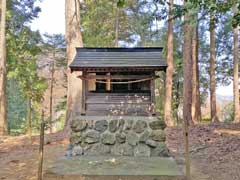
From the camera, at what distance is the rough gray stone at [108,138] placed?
8.54 metres

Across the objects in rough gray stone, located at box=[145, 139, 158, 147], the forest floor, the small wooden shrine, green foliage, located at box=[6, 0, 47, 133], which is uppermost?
green foliage, located at box=[6, 0, 47, 133]

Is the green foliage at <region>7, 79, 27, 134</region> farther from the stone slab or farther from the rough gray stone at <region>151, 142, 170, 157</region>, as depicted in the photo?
the stone slab

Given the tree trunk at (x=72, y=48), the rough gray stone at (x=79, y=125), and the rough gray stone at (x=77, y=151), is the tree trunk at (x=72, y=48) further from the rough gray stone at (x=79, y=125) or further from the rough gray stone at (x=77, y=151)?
the rough gray stone at (x=77, y=151)

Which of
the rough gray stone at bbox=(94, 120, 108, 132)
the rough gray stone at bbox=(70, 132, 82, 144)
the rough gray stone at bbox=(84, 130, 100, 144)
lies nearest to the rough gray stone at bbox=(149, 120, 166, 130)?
the rough gray stone at bbox=(94, 120, 108, 132)

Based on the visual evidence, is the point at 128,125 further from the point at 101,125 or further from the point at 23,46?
the point at 23,46

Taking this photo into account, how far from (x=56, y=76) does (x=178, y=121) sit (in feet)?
34.3

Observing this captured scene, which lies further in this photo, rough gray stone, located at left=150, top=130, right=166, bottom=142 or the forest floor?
rough gray stone, located at left=150, top=130, right=166, bottom=142

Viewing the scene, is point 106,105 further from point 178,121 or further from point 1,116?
point 178,121

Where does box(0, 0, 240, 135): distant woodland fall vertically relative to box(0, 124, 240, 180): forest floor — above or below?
above

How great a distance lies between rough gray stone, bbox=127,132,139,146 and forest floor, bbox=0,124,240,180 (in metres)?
1.08

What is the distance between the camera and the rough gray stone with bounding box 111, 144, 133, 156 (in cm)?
848

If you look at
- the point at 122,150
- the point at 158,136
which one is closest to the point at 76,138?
the point at 122,150

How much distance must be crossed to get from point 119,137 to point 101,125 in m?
0.53

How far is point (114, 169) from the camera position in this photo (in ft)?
22.2
